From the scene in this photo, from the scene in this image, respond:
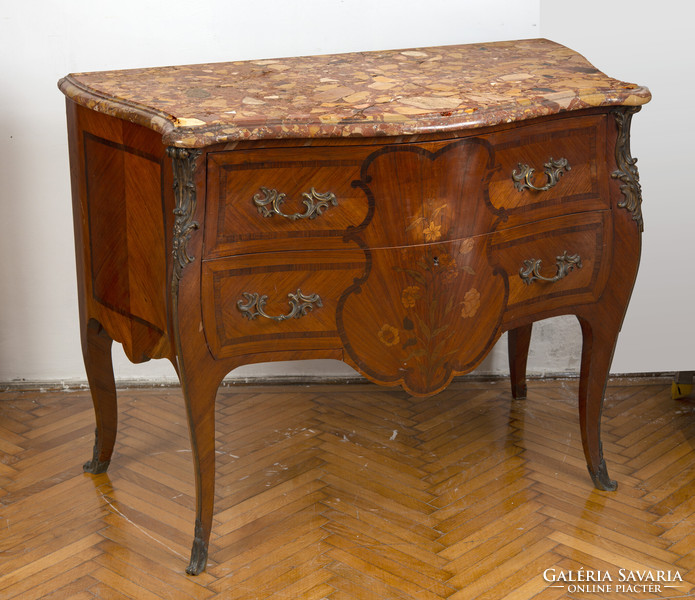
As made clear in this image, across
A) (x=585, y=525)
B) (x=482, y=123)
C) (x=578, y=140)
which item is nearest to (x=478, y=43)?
(x=578, y=140)

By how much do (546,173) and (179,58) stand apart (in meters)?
1.28

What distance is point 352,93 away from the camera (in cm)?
218

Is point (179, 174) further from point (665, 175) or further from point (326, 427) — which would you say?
point (665, 175)

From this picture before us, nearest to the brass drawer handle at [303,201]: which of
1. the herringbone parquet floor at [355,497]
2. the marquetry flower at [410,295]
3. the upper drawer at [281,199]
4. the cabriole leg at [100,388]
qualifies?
the upper drawer at [281,199]

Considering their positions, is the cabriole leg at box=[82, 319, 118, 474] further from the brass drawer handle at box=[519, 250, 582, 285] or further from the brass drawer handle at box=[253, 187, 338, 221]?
the brass drawer handle at box=[519, 250, 582, 285]

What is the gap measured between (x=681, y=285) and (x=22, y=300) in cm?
217

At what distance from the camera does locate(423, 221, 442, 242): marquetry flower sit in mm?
2111

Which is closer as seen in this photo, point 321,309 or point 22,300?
point 321,309

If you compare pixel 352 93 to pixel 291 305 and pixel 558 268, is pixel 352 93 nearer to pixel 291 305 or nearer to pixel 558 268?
pixel 291 305

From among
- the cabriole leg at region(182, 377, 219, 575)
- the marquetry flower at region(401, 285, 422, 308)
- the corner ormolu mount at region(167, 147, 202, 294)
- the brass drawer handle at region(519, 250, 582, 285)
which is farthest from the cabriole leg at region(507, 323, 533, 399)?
the corner ormolu mount at region(167, 147, 202, 294)

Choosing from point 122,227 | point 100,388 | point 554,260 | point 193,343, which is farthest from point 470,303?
point 100,388

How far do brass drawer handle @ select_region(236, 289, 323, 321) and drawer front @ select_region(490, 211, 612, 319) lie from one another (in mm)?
437

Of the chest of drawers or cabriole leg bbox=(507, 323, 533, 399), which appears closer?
the chest of drawers

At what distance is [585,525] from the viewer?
2.45m
